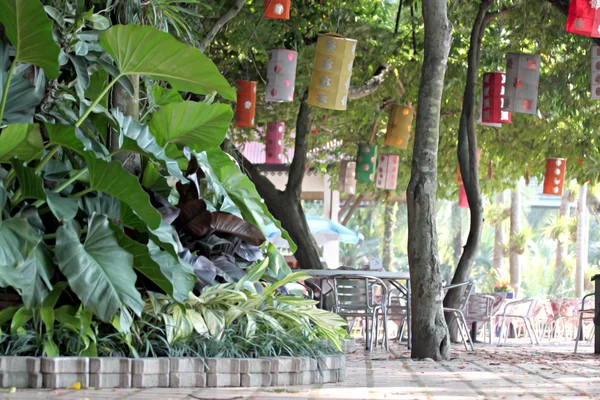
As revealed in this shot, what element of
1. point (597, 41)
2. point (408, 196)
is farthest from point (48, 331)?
point (597, 41)

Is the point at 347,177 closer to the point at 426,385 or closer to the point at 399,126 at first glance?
the point at 399,126

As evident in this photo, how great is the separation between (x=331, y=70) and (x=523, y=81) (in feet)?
6.08

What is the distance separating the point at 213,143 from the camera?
14.4 ft

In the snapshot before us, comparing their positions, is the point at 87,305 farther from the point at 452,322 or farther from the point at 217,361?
the point at 452,322

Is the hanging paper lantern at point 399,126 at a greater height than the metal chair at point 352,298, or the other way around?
the hanging paper lantern at point 399,126

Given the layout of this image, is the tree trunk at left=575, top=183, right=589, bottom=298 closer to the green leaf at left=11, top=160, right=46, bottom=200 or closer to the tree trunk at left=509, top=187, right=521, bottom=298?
the tree trunk at left=509, top=187, right=521, bottom=298

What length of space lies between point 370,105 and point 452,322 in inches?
134

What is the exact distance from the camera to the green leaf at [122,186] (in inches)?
138

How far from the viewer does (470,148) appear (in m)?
8.27

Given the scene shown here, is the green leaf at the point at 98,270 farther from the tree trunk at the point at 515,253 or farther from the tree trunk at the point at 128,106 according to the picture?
the tree trunk at the point at 515,253

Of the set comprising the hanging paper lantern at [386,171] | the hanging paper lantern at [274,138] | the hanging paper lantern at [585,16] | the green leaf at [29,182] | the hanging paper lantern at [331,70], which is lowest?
the green leaf at [29,182]

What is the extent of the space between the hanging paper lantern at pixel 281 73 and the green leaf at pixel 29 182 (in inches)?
136

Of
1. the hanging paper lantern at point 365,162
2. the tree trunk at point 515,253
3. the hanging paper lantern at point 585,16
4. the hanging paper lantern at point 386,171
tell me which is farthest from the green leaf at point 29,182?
the tree trunk at point 515,253

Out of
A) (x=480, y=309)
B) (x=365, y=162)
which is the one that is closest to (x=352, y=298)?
(x=480, y=309)
